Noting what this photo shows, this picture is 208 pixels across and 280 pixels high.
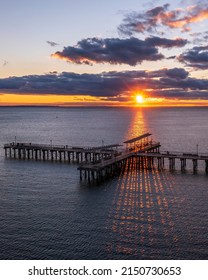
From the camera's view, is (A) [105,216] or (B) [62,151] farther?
(B) [62,151]

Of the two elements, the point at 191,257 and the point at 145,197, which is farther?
the point at 145,197

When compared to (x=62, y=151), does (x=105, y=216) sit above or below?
below

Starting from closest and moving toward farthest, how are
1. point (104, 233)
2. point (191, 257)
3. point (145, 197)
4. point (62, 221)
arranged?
point (191, 257) < point (104, 233) < point (62, 221) < point (145, 197)

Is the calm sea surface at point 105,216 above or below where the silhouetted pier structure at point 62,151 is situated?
below

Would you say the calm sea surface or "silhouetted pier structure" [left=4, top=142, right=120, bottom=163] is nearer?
the calm sea surface

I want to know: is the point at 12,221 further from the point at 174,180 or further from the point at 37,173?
the point at 174,180

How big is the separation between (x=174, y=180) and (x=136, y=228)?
2450cm

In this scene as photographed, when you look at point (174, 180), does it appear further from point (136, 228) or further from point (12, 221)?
point (12, 221)

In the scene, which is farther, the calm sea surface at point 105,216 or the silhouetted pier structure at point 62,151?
the silhouetted pier structure at point 62,151

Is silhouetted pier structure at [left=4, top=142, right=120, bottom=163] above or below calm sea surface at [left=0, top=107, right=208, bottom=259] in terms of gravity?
above

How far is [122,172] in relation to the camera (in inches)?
2830
